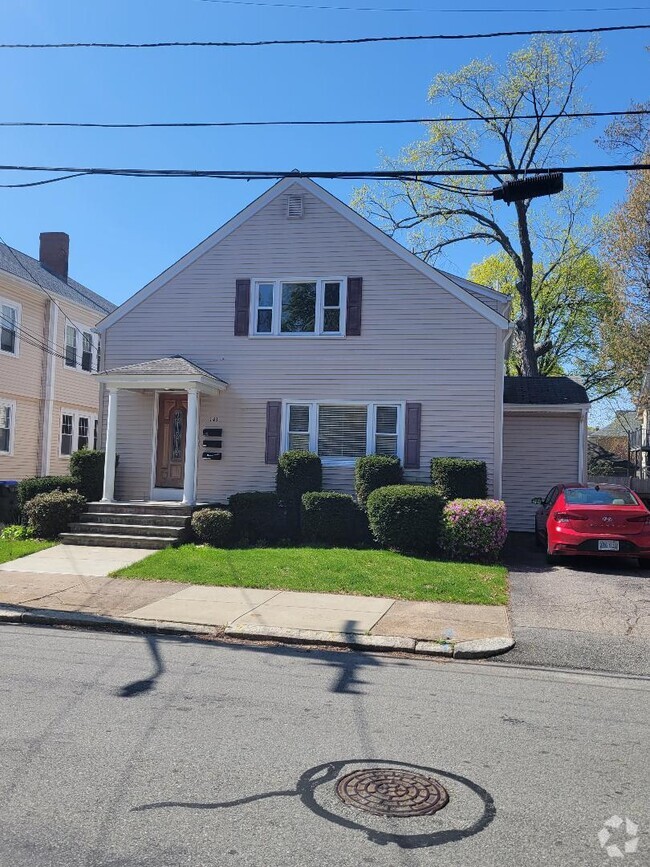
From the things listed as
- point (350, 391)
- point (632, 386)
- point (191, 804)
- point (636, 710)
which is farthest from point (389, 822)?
point (632, 386)

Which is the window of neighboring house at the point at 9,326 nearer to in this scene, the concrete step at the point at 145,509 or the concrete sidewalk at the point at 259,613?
the concrete step at the point at 145,509

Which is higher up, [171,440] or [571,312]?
[571,312]

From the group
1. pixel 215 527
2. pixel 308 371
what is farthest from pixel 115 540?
pixel 308 371

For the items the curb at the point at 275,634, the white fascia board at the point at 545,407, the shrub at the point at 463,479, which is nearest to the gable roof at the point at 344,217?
the white fascia board at the point at 545,407

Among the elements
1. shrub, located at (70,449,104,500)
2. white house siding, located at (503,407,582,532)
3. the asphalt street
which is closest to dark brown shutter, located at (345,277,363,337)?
white house siding, located at (503,407,582,532)

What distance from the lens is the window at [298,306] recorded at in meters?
17.5

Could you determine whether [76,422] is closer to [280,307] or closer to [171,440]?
[171,440]

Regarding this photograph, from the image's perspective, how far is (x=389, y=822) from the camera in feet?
12.9

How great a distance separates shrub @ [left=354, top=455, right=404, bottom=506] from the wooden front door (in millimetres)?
4508

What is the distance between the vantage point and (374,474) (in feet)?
52.3

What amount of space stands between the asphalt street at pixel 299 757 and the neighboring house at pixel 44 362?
59.3 feet

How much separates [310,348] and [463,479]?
15.2 ft

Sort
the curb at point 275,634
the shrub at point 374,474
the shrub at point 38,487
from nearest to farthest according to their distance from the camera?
the curb at point 275,634
the shrub at point 374,474
the shrub at point 38,487

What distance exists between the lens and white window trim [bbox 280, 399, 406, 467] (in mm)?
16953
